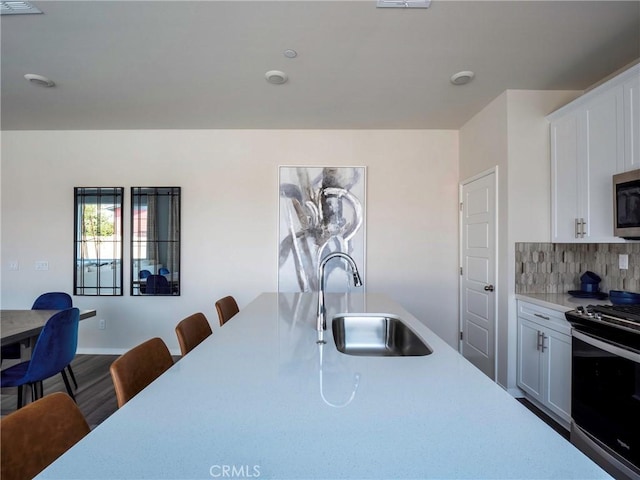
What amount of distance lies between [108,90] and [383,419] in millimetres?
3396

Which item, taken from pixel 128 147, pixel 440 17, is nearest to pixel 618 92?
pixel 440 17

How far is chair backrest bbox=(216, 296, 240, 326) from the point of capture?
209 cm

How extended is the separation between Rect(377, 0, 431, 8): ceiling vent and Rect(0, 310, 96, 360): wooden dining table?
3.03 meters

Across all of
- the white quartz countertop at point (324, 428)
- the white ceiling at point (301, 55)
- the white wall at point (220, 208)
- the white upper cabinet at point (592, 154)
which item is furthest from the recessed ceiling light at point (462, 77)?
the white quartz countertop at point (324, 428)

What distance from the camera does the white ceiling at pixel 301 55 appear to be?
1.82 metres

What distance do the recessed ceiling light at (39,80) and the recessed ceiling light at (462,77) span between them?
11.2 feet

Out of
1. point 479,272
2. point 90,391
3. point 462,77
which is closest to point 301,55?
point 462,77

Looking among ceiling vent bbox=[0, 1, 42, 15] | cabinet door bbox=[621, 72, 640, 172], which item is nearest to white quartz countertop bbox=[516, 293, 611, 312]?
cabinet door bbox=[621, 72, 640, 172]

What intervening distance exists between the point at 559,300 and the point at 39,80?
4.57m

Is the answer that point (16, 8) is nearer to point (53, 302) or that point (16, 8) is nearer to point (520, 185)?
point (53, 302)

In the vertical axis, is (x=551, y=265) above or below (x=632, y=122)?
below

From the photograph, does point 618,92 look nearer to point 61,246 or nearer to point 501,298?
point 501,298

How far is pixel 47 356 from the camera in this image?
2039 mm

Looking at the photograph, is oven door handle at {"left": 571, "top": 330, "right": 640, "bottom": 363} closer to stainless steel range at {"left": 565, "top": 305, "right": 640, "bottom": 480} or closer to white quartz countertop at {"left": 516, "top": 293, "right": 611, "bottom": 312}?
stainless steel range at {"left": 565, "top": 305, "right": 640, "bottom": 480}
